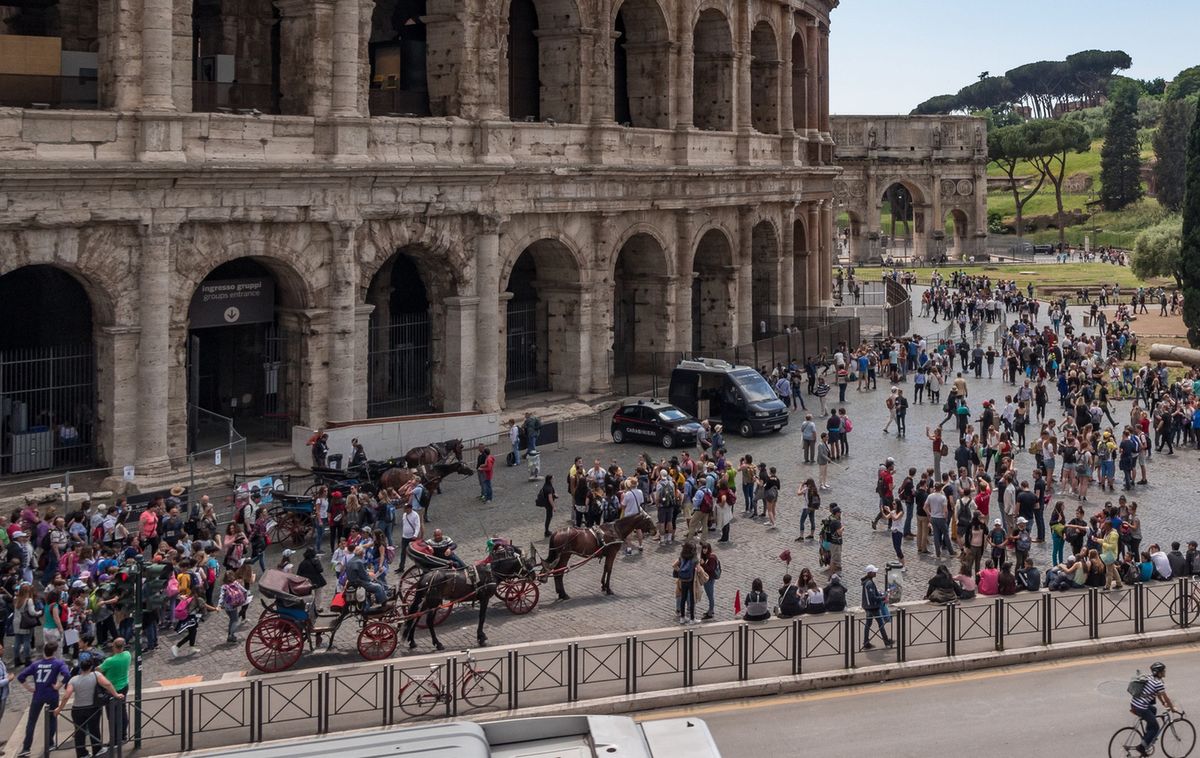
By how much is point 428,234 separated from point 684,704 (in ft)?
62.4

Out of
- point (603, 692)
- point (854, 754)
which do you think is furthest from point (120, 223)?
point (854, 754)

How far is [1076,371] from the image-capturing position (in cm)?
4169

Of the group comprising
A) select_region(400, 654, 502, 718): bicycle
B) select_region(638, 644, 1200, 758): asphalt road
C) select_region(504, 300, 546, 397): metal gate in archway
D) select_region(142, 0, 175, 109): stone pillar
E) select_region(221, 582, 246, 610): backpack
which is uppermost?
select_region(142, 0, 175, 109): stone pillar

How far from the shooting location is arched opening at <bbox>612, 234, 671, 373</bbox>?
146 feet

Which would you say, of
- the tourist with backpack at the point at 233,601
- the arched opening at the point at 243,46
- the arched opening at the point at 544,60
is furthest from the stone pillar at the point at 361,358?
the tourist with backpack at the point at 233,601

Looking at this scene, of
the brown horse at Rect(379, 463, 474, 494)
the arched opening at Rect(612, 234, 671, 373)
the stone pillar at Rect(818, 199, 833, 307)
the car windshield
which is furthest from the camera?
the stone pillar at Rect(818, 199, 833, 307)

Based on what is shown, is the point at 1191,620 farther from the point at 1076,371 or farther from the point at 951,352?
the point at 951,352

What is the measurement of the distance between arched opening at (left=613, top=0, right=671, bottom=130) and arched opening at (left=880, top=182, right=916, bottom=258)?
188ft

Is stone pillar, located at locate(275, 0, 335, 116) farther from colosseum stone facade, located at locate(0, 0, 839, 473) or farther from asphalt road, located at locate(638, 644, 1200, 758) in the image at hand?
asphalt road, located at locate(638, 644, 1200, 758)

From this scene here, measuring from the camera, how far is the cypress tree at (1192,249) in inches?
2121

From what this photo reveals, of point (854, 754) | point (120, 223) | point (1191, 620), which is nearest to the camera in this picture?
point (854, 754)

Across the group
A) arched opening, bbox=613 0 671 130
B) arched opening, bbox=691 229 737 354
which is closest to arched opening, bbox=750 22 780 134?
arched opening, bbox=691 229 737 354

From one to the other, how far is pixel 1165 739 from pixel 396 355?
81.3 ft

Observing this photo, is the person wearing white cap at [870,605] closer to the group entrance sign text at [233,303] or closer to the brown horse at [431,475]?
the brown horse at [431,475]
